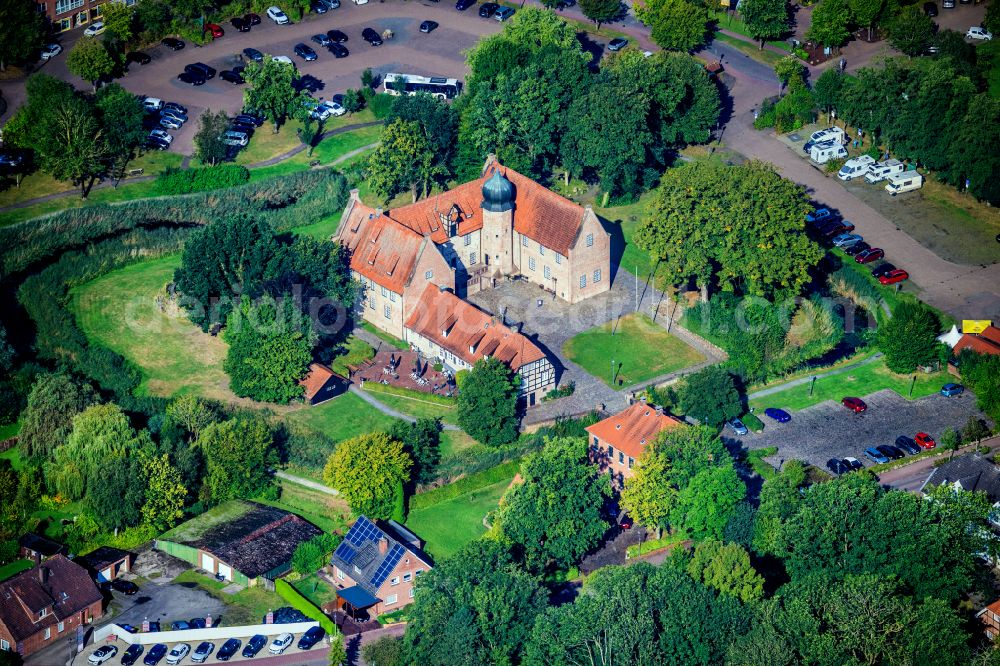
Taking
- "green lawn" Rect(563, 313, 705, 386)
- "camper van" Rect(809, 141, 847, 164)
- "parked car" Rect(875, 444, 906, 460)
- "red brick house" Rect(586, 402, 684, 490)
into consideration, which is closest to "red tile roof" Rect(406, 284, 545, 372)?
"green lawn" Rect(563, 313, 705, 386)

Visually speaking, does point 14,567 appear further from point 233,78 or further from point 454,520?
point 233,78

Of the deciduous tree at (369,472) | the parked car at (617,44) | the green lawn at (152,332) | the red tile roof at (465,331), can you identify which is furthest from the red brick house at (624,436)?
the parked car at (617,44)

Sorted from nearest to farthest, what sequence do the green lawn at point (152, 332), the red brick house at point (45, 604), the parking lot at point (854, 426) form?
the red brick house at point (45, 604) < the parking lot at point (854, 426) < the green lawn at point (152, 332)

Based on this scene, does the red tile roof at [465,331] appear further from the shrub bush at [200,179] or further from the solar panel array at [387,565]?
the shrub bush at [200,179]

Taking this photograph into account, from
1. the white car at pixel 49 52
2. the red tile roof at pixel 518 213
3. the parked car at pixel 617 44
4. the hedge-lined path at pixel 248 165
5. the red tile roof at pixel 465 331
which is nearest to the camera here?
the red tile roof at pixel 465 331

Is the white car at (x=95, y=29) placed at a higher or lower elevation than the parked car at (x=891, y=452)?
higher

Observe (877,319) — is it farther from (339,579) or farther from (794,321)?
(339,579)

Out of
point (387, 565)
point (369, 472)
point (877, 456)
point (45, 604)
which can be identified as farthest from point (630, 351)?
point (45, 604)
